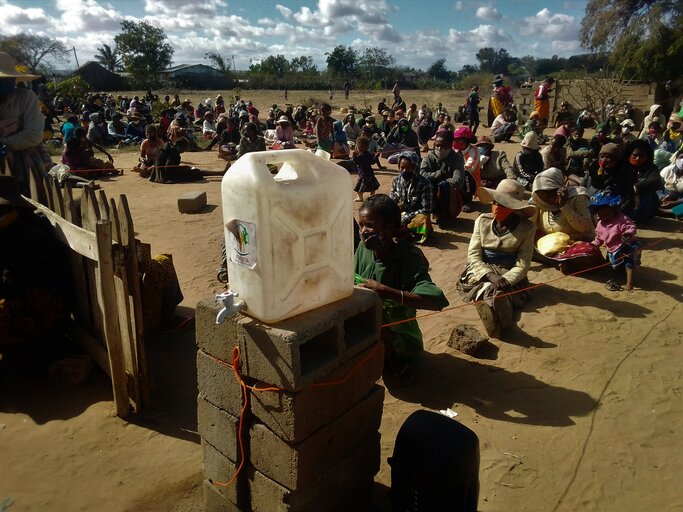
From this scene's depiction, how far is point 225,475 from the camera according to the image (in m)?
2.35

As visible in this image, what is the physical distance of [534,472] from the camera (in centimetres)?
287

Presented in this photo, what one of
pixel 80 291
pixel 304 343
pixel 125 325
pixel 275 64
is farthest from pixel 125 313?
pixel 275 64

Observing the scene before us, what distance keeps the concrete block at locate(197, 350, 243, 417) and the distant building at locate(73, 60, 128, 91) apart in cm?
4923

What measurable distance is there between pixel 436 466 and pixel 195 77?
54.7 metres

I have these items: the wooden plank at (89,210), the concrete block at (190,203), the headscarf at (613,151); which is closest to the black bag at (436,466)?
the wooden plank at (89,210)

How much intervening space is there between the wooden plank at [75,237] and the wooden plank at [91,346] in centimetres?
71

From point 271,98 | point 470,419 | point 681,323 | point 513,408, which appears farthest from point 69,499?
point 271,98

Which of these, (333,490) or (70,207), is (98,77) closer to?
(70,207)

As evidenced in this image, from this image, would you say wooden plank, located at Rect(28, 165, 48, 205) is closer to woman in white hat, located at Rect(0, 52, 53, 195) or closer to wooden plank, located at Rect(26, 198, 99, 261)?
woman in white hat, located at Rect(0, 52, 53, 195)

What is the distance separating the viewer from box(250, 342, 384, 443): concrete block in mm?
1996

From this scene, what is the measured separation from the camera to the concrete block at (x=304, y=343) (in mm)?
1908

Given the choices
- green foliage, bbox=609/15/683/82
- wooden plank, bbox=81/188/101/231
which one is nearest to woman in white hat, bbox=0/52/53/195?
wooden plank, bbox=81/188/101/231

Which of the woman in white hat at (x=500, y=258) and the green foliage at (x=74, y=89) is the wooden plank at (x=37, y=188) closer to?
the woman in white hat at (x=500, y=258)

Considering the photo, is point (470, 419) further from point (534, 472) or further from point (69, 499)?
point (69, 499)
